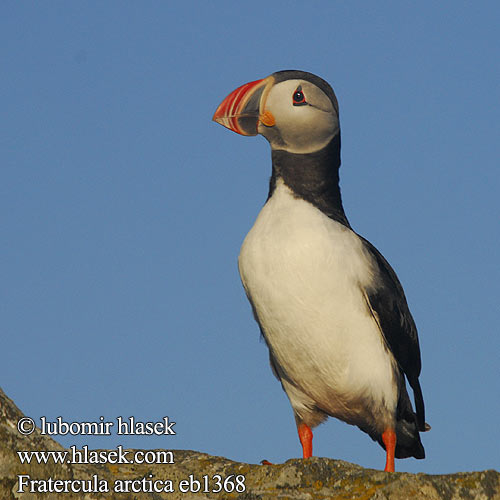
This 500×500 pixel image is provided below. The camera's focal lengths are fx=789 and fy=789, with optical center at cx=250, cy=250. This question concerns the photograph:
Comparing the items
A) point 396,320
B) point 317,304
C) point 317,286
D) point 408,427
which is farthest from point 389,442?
point 317,286

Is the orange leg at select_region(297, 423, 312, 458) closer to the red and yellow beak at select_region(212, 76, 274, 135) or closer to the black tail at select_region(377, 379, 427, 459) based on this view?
the black tail at select_region(377, 379, 427, 459)

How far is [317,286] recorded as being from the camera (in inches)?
259

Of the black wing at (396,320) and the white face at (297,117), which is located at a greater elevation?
the white face at (297,117)

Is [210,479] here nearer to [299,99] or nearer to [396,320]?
[396,320]

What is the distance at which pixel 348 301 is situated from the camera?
265 inches

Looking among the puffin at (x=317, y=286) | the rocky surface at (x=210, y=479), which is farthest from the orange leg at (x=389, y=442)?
the rocky surface at (x=210, y=479)

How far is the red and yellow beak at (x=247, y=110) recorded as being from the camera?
719cm

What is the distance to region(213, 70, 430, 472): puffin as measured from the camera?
261 inches

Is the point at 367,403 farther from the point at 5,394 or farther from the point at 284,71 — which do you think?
the point at 5,394

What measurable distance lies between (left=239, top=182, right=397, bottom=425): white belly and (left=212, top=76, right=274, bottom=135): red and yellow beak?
708mm

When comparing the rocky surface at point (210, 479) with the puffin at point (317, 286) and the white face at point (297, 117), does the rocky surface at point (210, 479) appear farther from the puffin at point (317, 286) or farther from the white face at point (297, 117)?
the white face at point (297, 117)

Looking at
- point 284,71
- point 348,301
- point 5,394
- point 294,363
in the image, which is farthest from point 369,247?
point 5,394

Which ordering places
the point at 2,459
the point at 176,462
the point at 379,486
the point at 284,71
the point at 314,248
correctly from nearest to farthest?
1. the point at 2,459
2. the point at 379,486
3. the point at 176,462
4. the point at 314,248
5. the point at 284,71

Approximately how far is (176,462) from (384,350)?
2137mm
